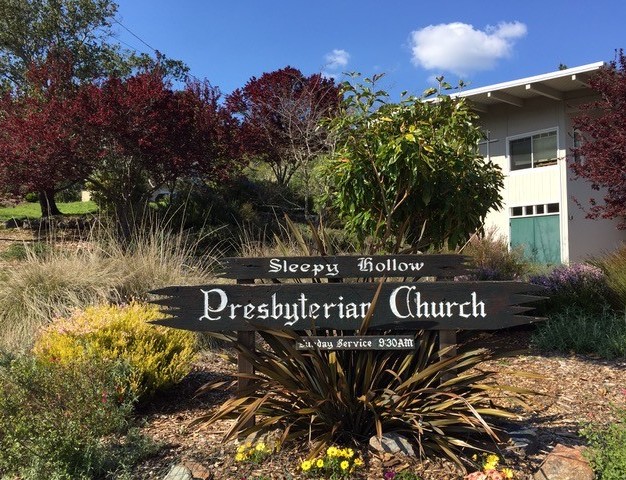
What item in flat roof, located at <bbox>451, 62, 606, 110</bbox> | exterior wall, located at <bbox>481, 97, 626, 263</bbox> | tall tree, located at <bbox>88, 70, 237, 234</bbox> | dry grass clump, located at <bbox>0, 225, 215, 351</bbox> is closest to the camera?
dry grass clump, located at <bbox>0, 225, 215, 351</bbox>

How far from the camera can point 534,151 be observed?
Answer: 60.3ft

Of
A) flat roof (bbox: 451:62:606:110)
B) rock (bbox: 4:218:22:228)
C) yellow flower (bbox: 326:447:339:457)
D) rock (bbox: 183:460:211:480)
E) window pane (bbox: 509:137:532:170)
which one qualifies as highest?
flat roof (bbox: 451:62:606:110)

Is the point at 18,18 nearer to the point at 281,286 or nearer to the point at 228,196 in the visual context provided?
the point at 228,196

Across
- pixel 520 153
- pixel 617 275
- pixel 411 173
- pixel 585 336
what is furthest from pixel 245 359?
pixel 520 153

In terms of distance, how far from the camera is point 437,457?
3404 mm

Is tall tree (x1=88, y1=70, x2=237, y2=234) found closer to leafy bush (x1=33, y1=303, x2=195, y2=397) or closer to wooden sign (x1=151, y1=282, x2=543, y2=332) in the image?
leafy bush (x1=33, y1=303, x2=195, y2=397)

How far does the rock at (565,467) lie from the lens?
3148 mm

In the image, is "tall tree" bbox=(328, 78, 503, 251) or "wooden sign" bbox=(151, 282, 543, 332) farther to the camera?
"tall tree" bbox=(328, 78, 503, 251)

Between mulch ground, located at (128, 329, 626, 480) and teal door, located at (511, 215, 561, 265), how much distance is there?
1235 centimetres

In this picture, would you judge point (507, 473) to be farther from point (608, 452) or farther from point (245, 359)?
point (245, 359)

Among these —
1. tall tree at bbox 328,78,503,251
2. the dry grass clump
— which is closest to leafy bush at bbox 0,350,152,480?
the dry grass clump

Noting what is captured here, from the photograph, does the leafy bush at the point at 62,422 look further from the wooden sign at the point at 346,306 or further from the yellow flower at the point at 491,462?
the yellow flower at the point at 491,462

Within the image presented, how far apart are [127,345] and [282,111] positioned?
49.9ft

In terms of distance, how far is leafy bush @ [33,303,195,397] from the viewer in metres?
4.35
